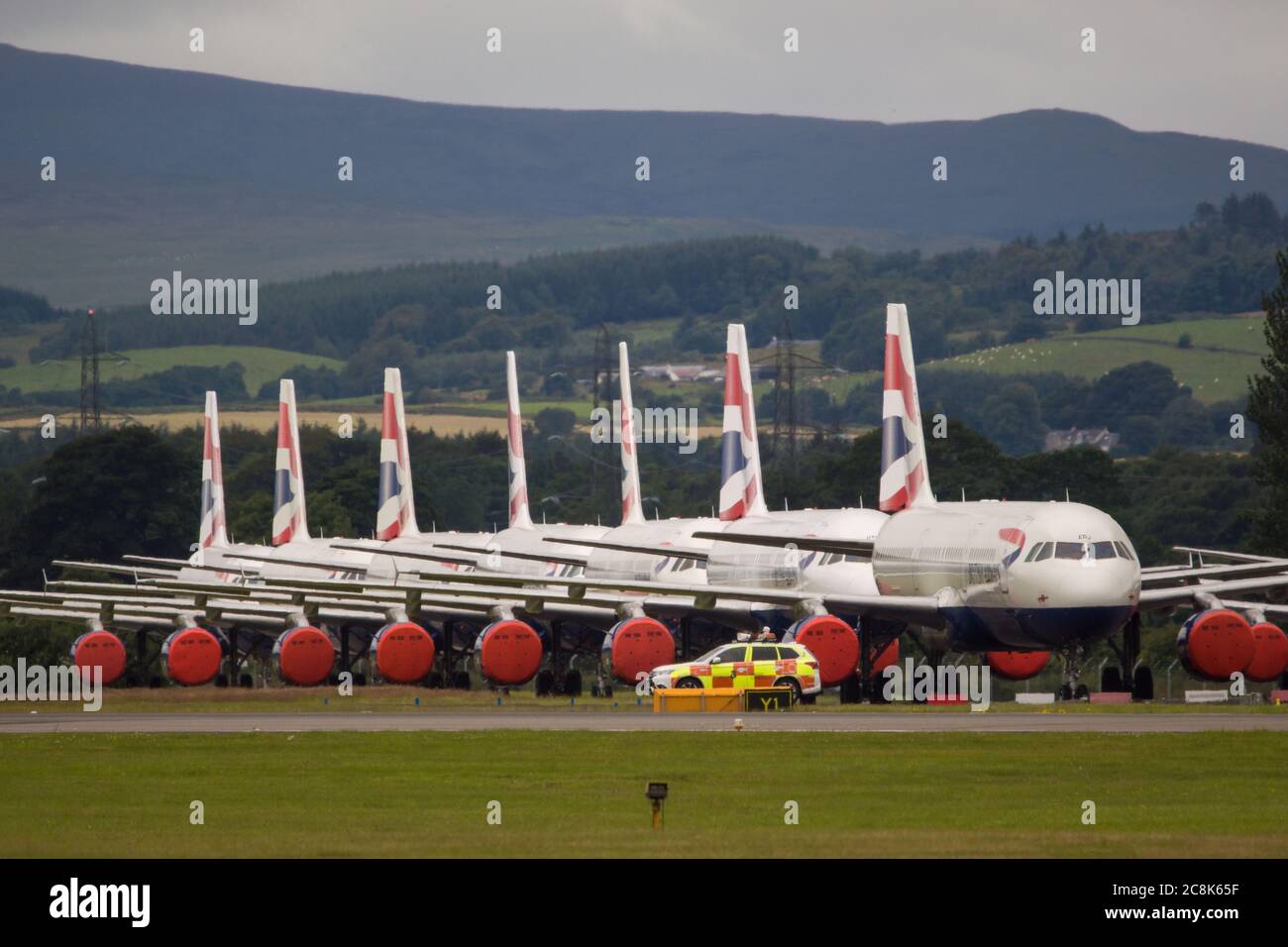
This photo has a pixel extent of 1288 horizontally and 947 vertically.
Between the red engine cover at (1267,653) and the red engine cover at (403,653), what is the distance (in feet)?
80.1

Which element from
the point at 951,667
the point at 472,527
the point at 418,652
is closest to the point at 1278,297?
the point at 951,667

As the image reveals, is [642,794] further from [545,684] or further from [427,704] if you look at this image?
[545,684]

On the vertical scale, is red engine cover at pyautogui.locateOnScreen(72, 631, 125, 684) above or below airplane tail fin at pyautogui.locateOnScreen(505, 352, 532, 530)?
below

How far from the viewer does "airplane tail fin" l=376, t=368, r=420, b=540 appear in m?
102

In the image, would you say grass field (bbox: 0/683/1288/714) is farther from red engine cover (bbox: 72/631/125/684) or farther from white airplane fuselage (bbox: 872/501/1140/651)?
red engine cover (bbox: 72/631/125/684)

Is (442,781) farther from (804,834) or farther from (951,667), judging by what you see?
(951,667)

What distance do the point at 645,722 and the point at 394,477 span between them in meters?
54.8

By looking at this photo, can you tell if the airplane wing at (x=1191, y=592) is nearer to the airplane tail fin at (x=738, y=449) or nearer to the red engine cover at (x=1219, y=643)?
the red engine cover at (x=1219, y=643)

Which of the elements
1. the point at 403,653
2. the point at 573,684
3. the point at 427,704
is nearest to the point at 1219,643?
the point at 427,704

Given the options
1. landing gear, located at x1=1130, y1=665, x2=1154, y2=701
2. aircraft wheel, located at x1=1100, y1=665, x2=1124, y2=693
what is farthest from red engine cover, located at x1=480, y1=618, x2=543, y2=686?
landing gear, located at x1=1130, y1=665, x2=1154, y2=701

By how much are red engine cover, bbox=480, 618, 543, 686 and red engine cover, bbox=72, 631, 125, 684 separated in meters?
21.7

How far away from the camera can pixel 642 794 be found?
32812 millimetres

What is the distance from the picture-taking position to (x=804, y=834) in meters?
27.8
